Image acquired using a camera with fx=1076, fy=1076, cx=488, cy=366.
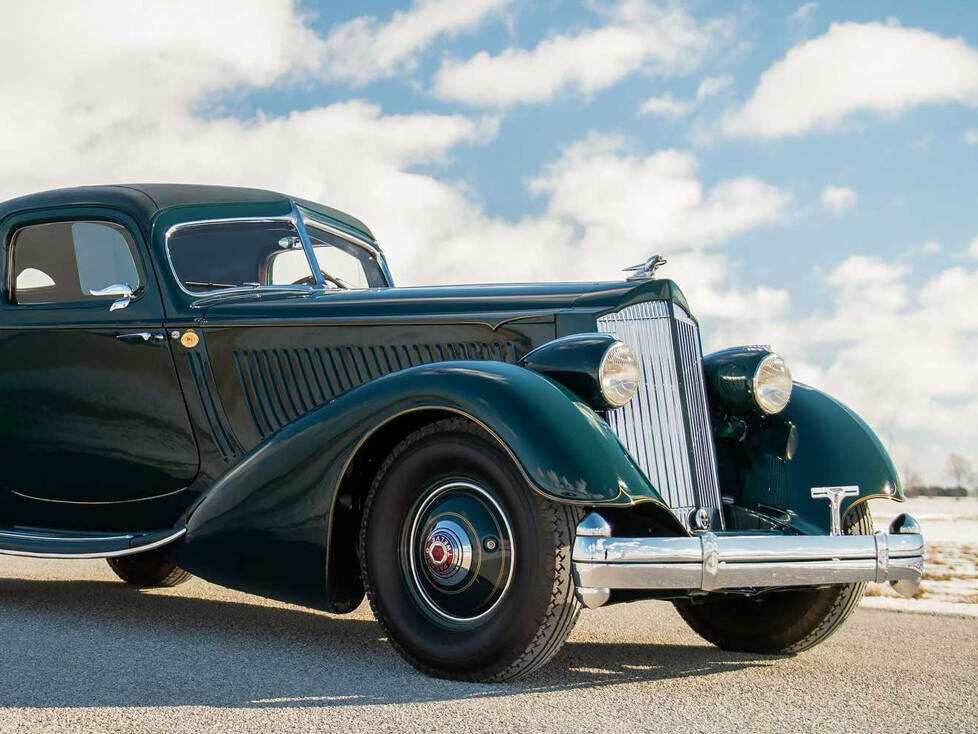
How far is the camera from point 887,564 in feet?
12.2

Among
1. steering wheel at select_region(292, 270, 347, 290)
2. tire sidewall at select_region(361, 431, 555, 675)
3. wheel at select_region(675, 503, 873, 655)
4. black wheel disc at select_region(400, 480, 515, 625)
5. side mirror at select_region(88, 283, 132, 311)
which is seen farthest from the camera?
steering wheel at select_region(292, 270, 347, 290)

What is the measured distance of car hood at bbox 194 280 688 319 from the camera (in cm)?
423

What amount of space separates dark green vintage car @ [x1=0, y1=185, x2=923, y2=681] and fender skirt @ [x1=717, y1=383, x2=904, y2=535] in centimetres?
1

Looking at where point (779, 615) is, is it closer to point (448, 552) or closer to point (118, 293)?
point (448, 552)

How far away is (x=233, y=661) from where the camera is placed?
3.90 meters

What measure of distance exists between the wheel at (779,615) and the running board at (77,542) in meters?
2.29

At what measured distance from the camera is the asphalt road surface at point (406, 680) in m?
3.06

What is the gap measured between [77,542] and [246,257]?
5.31 feet

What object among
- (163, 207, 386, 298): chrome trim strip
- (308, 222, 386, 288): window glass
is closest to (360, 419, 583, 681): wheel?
(163, 207, 386, 298): chrome trim strip

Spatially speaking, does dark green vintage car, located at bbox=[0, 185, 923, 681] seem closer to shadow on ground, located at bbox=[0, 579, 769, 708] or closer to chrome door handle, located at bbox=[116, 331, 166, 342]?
chrome door handle, located at bbox=[116, 331, 166, 342]

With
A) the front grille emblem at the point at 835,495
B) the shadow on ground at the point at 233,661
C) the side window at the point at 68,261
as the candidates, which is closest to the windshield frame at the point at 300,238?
the side window at the point at 68,261

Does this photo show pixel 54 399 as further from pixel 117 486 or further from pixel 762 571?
pixel 762 571

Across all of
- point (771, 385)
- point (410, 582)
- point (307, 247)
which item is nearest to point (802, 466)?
point (771, 385)

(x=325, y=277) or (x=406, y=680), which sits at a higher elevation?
(x=325, y=277)
